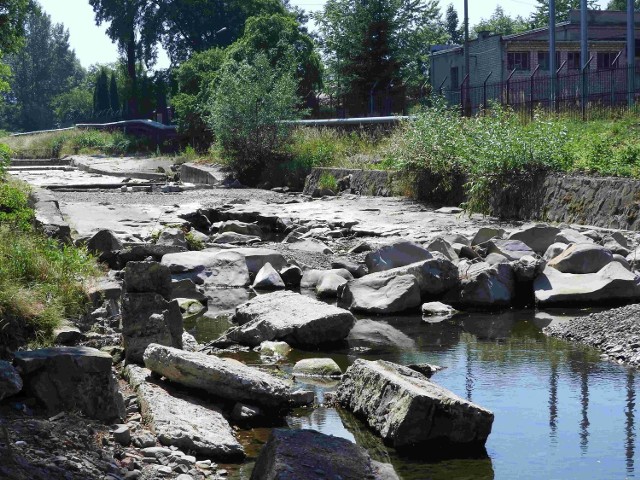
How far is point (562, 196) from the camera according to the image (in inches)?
597

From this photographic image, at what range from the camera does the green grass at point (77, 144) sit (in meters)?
47.2

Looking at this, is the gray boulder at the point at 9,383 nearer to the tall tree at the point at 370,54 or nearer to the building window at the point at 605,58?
the tall tree at the point at 370,54

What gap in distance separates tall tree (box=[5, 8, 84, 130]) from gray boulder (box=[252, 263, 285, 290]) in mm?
85572

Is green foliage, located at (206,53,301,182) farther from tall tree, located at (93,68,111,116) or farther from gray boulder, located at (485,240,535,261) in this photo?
tall tree, located at (93,68,111,116)

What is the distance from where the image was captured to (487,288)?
10.5 meters

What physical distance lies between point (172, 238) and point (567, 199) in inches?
235

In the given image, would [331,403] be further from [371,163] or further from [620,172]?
[371,163]

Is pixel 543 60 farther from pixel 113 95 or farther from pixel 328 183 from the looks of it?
pixel 113 95

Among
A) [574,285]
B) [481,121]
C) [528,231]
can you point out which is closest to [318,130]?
[481,121]

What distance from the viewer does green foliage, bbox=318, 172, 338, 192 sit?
23.3 meters

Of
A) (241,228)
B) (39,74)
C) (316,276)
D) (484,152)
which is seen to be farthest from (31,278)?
(39,74)

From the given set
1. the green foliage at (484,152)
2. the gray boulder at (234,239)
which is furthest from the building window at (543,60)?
the gray boulder at (234,239)

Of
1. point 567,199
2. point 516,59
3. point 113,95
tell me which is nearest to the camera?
point 567,199

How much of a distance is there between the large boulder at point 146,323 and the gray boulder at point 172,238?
615 cm
